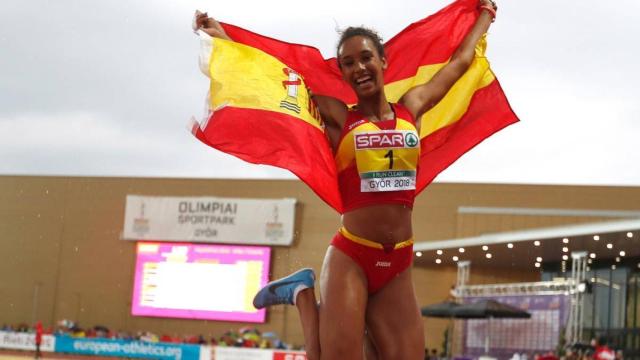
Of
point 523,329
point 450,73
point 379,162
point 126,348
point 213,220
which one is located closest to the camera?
point 379,162

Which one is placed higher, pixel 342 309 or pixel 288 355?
pixel 342 309

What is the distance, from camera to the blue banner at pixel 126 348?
27766 millimetres

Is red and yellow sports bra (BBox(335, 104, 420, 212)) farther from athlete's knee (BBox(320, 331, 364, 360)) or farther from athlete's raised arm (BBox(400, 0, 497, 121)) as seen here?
athlete's knee (BBox(320, 331, 364, 360))

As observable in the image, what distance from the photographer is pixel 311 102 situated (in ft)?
20.0

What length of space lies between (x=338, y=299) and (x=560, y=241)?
23.9 m

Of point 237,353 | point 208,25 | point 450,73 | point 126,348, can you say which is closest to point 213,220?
point 126,348

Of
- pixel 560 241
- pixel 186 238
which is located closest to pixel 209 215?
pixel 186 238

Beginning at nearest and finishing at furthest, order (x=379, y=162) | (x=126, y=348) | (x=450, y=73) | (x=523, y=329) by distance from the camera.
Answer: (x=379, y=162) < (x=450, y=73) < (x=523, y=329) < (x=126, y=348)

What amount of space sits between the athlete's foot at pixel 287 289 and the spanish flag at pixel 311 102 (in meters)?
0.48

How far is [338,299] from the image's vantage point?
5480mm

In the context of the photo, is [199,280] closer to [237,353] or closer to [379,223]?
[237,353]

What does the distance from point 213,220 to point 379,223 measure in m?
33.3

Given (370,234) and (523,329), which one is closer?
(370,234)

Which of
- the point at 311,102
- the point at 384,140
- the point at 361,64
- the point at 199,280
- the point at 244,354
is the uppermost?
the point at 361,64
